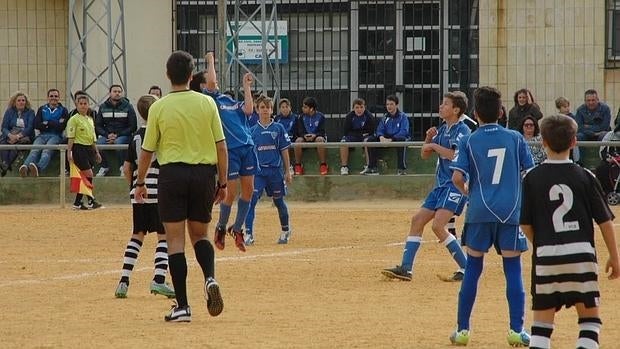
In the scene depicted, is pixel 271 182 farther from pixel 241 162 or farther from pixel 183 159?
pixel 183 159

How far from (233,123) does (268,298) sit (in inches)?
166

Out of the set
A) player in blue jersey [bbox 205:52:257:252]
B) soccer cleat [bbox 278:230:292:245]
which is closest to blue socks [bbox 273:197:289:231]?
soccer cleat [bbox 278:230:292:245]

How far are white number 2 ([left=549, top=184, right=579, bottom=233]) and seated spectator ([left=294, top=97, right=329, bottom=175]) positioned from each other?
18061 millimetres

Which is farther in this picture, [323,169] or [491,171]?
[323,169]

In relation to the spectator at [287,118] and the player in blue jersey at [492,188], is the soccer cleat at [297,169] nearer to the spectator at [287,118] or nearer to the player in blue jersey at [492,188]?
the spectator at [287,118]

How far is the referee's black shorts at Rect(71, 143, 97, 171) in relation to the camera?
24672 millimetres

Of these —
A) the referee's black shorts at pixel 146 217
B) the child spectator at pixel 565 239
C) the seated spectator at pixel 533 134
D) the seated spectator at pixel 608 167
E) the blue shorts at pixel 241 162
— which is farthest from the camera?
the seated spectator at pixel 608 167

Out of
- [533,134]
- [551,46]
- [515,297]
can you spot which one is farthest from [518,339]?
[551,46]

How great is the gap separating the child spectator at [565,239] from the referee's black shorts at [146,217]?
4870 millimetres

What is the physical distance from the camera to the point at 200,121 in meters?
10.6

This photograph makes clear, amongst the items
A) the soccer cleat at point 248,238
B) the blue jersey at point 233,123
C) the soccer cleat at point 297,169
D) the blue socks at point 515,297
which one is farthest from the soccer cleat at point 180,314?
the soccer cleat at point 297,169

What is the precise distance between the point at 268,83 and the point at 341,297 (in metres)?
16.6

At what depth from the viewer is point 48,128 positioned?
2636 centimetres

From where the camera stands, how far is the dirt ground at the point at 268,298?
32.5ft
